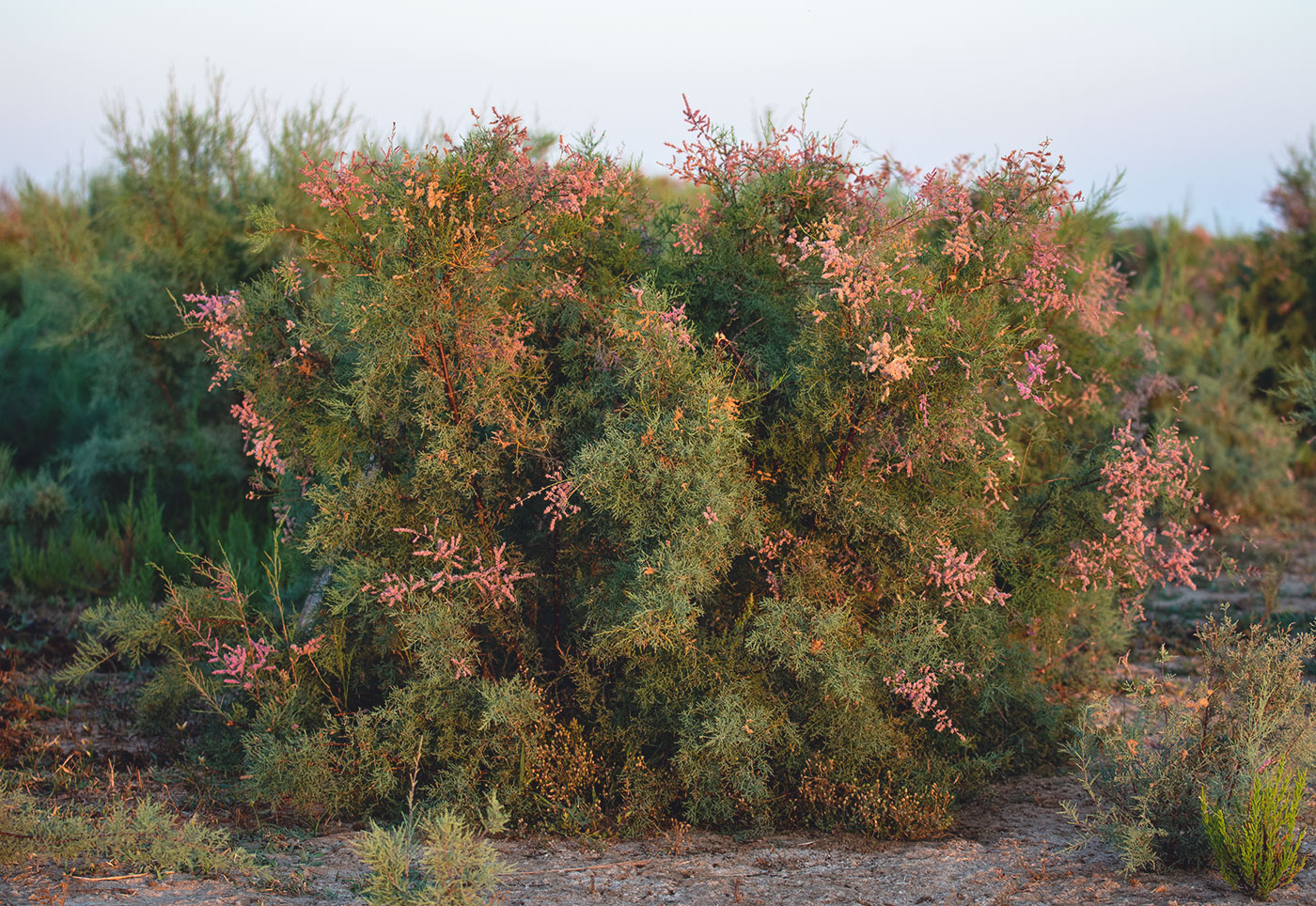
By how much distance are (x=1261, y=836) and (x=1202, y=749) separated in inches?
19.4

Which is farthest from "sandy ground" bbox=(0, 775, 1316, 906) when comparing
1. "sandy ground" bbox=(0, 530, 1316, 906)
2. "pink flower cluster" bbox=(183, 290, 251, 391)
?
"pink flower cluster" bbox=(183, 290, 251, 391)

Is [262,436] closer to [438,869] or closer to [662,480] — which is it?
[662,480]

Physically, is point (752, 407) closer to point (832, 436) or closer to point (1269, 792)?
point (832, 436)

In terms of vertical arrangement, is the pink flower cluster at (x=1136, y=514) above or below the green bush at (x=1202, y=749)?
above

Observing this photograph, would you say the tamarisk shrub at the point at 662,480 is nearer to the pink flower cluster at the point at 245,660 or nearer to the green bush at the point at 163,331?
the pink flower cluster at the point at 245,660

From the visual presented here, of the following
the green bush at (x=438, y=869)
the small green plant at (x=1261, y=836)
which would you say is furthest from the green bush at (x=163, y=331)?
the small green plant at (x=1261, y=836)

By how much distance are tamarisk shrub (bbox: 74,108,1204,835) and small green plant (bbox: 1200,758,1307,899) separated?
1026 mm

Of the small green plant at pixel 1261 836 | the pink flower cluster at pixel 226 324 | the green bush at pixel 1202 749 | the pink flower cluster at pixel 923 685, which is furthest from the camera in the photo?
the pink flower cluster at pixel 226 324

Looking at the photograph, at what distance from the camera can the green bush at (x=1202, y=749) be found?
3730 mm

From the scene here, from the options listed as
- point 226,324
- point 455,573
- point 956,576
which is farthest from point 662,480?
point 226,324

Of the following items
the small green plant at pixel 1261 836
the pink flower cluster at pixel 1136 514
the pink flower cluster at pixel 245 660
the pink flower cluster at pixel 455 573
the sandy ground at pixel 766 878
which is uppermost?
the pink flower cluster at pixel 1136 514

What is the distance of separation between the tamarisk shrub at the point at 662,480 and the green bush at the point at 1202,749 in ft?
2.16

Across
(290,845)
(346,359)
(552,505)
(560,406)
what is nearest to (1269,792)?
(552,505)

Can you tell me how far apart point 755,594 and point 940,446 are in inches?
40.1
